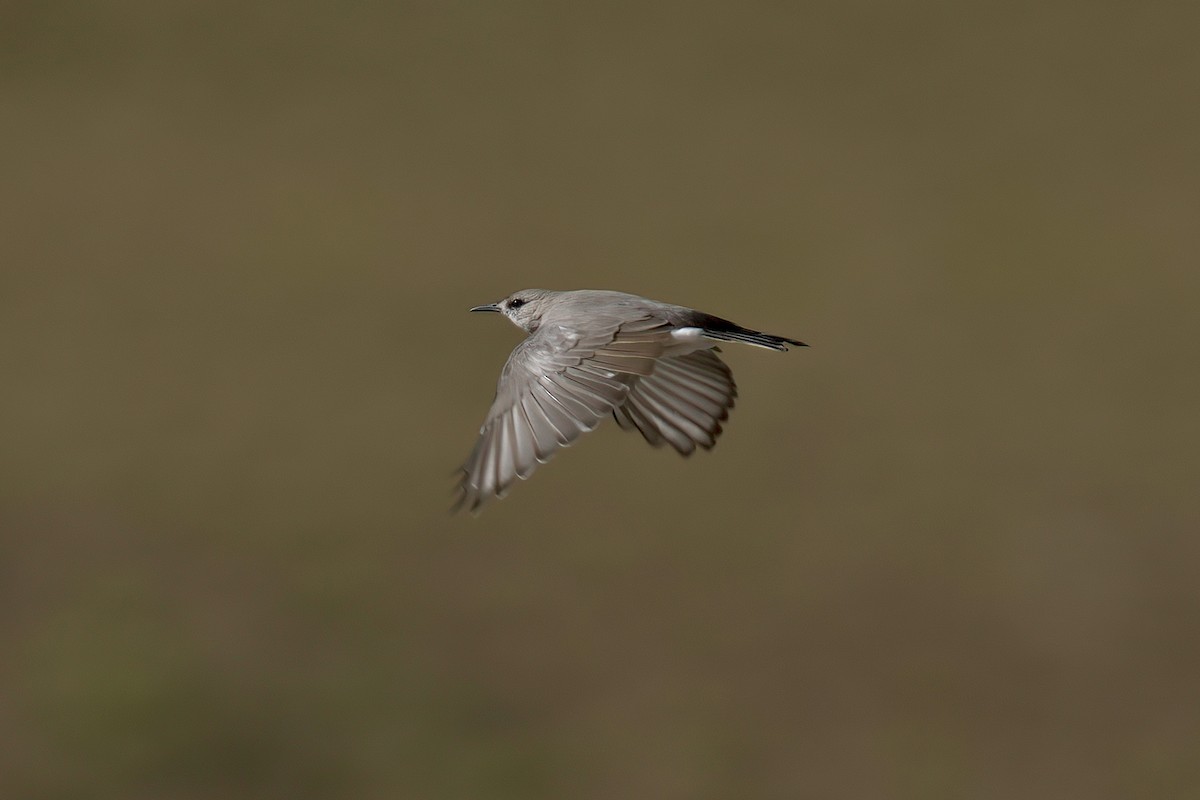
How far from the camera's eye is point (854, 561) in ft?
40.8

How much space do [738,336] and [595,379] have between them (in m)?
0.50

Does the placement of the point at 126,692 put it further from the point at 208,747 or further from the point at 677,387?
the point at 677,387

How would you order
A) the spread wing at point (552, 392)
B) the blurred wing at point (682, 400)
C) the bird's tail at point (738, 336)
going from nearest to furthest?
the spread wing at point (552, 392) < the bird's tail at point (738, 336) < the blurred wing at point (682, 400)

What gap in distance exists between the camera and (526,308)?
208 inches

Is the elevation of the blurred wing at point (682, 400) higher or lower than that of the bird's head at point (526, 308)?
lower

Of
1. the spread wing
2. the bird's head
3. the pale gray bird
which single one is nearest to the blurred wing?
the pale gray bird

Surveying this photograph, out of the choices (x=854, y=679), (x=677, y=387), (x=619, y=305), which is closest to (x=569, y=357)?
(x=619, y=305)

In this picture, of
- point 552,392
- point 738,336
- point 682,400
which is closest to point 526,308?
point 682,400

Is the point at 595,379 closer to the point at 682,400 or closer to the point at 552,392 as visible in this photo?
the point at 552,392

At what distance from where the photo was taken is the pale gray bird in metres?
4.16

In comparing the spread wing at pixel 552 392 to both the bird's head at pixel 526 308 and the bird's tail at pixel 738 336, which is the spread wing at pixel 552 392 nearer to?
the bird's tail at pixel 738 336

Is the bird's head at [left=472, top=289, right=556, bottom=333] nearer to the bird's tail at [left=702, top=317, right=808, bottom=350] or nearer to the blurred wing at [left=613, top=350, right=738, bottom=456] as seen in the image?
the blurred wing at [left=613, top=350, right=738, bottom=456]

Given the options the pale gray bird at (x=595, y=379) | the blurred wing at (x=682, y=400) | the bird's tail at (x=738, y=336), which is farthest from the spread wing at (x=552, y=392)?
the blurred wing at (x=682, y=400)

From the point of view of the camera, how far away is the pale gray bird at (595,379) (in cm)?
416
